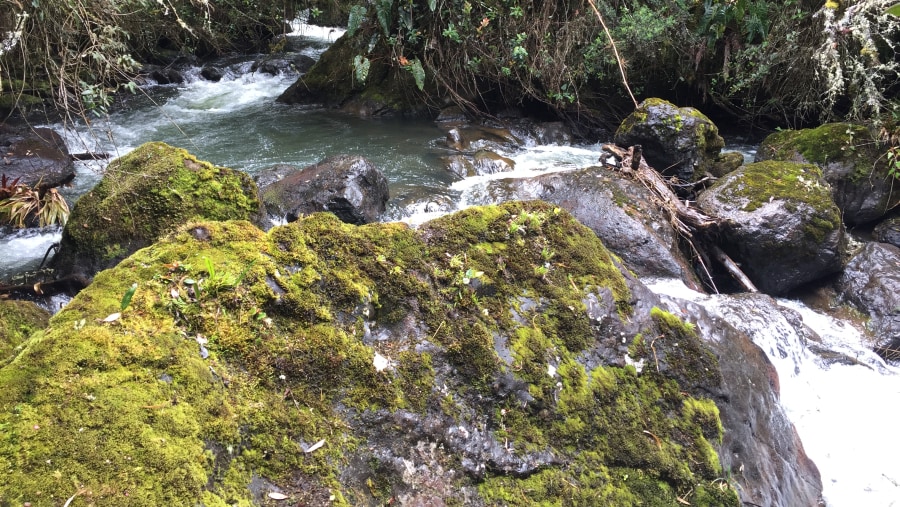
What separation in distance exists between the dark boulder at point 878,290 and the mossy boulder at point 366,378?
4.31m

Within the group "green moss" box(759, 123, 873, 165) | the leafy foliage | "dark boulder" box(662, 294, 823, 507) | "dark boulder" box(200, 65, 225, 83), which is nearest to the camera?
"dark boulder" box(662, 294, 823, 507)

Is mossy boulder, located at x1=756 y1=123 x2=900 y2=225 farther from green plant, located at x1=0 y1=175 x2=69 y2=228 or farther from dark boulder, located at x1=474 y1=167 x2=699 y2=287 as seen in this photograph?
green plant, located at x1=0 y1=175 x2=69 y2=228

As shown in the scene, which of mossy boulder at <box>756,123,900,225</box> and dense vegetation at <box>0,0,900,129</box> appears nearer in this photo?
mossy boulder at <box>756,123,900,225</box>

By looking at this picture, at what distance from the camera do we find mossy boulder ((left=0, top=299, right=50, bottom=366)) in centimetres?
340

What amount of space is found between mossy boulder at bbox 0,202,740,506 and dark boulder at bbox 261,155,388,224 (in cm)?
338

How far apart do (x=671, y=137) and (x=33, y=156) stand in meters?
9.28

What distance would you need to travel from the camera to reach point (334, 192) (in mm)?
6504

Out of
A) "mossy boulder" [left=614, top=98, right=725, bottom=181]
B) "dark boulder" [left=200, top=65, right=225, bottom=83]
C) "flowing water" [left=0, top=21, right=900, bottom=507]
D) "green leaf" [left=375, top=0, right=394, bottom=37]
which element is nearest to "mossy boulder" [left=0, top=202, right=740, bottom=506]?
"flowing water" [left=0, top=21, right=900, bottom=507]

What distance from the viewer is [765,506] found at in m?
3.02

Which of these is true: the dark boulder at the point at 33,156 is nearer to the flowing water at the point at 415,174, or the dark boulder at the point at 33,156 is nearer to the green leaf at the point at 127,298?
the flowing water at the point at 415,174

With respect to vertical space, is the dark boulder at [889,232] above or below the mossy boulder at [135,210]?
below

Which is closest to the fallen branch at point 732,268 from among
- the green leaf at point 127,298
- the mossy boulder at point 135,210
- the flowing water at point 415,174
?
the flowing water at point 415,174

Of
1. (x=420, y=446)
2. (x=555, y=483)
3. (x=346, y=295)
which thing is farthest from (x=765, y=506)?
(x=346, y=295)

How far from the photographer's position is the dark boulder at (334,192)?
645cm
